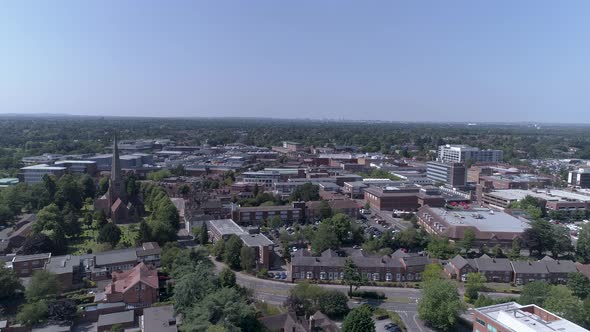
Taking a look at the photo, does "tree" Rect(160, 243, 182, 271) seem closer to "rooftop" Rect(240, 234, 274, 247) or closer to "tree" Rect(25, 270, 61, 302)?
"rooftop" Rect(240, 234, 274, 247)

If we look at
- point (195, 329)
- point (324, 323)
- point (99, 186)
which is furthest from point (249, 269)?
point (99, 186)

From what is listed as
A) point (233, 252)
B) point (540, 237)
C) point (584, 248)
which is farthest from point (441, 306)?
point (584, 248)

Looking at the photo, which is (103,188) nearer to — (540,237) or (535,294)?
(540,237)

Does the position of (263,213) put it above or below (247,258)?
above

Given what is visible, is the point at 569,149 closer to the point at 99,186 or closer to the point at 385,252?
the point at 385,252

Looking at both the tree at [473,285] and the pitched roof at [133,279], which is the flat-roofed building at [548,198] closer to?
the tree at [473,285]

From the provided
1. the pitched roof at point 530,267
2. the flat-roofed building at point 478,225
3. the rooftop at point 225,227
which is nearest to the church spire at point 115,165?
the rooftop at point 225,227

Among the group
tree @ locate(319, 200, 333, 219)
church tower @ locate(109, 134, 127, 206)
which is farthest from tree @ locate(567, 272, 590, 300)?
church tower @ locate(109, 134, 127, 206)
